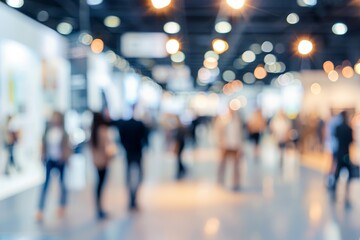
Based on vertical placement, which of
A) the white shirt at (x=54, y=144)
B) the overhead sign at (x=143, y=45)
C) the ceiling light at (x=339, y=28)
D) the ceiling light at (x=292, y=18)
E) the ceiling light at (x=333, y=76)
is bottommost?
the white shirt at (x=54, y=144)

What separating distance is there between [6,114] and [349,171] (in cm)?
577

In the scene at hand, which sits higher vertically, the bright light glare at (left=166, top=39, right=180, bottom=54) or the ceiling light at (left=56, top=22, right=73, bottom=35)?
the ceiling light at (left=56, top=22, right=73, bottom=35)

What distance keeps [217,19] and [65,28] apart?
5030 millimetres

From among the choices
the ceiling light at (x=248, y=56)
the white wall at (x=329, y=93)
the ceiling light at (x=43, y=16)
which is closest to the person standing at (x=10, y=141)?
the ceiling light at (x=43, y=16)

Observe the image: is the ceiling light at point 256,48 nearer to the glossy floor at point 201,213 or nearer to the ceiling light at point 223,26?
the ceiling light at point 223,26

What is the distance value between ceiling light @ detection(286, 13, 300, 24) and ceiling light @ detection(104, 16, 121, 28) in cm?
538

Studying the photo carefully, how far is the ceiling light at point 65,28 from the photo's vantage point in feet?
58.9

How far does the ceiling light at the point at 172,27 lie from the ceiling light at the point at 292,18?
12.1ft

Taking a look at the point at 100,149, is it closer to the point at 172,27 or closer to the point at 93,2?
the point at 93,2

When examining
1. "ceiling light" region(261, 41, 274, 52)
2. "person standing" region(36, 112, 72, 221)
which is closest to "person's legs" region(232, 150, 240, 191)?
"person standing" region(36, 112, 72, 221)

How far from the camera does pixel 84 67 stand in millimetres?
10500

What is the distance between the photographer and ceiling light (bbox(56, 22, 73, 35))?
17967mm

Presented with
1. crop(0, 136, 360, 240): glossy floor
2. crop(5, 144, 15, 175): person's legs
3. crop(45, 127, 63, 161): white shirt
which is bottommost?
crop(0, 136, 360, 240): glossy floor

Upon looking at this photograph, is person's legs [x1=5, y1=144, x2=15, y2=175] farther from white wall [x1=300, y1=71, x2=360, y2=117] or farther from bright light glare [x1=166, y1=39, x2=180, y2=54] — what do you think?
white wall [x1=300, y1=71, x2=360, y2=117]
